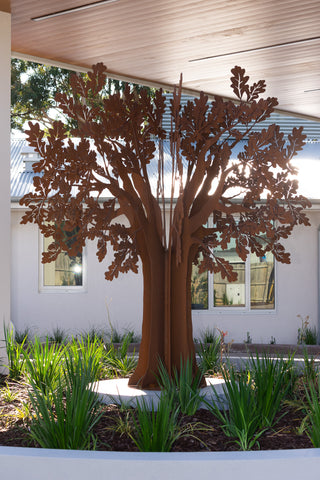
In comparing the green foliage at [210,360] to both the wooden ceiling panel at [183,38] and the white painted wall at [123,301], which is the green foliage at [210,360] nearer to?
the wooden ceiling panel at [183,38]

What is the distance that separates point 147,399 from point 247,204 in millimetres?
1928

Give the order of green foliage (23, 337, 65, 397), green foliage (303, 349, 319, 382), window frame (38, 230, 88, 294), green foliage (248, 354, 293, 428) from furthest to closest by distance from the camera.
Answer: window frame (38, 230, 88, 294)
green foliage (303, 349, 319, 382)
green foliage (23, 337, 65, 397)
green foliage (248, 354, 293, 428)

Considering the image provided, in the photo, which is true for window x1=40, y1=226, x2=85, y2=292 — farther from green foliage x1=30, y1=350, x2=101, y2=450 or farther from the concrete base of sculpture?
green foliage x1=30, y1=350, x2=101, y2=450

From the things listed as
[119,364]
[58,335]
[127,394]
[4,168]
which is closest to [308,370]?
[127,394]

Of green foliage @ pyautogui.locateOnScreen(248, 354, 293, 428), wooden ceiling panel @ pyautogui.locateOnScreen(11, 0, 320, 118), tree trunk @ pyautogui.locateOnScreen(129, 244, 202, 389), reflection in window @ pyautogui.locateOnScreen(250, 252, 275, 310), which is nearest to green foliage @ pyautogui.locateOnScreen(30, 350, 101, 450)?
green foliage @ pyautogui.locateOnScreen(248, 354, 293, 428)

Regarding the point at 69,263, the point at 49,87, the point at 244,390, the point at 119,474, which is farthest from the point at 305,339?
the point at 49,87

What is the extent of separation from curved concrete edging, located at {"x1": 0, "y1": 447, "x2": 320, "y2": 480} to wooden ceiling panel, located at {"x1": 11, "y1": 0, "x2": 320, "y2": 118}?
14.8 ft

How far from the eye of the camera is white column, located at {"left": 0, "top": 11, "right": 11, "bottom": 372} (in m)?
6.57

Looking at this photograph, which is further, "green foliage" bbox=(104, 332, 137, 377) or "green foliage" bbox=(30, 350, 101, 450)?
"green foliage" bbox=(104, 332, 137, 377)

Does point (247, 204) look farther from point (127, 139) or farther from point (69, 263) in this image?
point (69, 263)

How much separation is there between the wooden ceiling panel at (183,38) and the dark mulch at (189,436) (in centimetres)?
395

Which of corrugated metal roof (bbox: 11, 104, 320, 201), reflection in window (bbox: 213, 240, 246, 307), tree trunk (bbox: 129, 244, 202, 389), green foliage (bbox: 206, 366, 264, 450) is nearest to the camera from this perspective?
green foliage (bbox: 206, 366, 264, 450)

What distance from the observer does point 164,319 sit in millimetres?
5629

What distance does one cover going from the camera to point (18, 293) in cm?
1216
